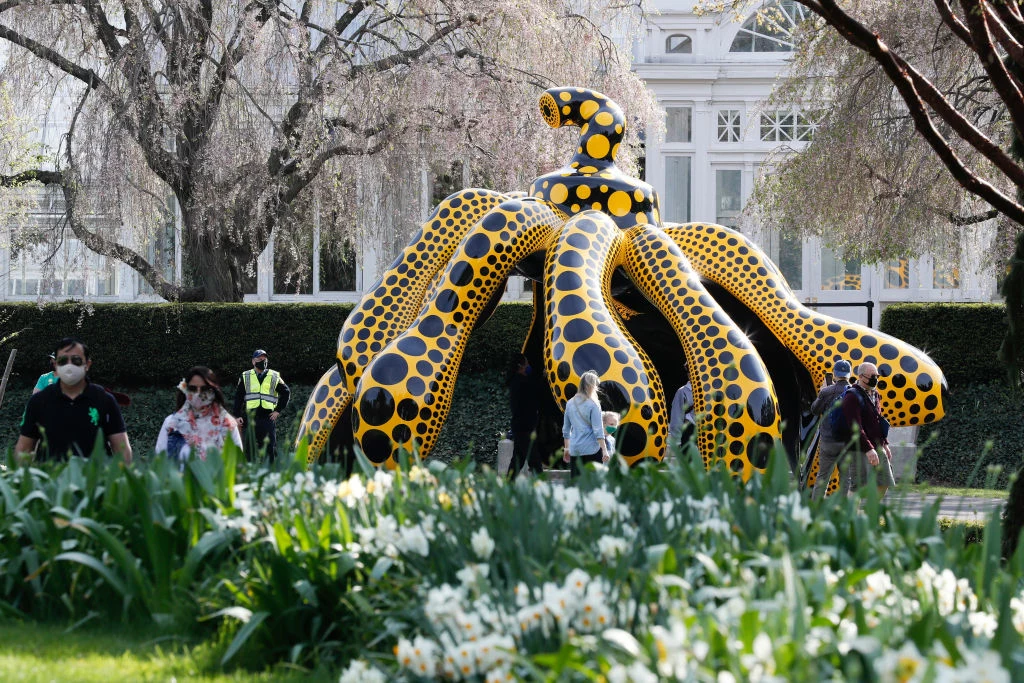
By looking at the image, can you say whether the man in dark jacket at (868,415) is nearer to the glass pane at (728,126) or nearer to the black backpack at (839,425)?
the black backpack at (839,425)

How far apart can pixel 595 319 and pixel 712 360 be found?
773 mm

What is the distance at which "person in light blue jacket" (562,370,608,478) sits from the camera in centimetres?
802

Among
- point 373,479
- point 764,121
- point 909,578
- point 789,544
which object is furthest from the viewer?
point 764,121

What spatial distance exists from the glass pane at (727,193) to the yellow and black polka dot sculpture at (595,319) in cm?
1774

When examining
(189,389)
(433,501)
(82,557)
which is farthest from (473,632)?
(189,389)

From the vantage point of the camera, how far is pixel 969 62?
1642cm

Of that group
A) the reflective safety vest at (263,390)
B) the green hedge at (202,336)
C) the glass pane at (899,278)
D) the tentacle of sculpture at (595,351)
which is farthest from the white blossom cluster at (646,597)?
the glass pane at (899,278)

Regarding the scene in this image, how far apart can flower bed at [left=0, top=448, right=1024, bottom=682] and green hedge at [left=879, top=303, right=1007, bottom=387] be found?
13532mm

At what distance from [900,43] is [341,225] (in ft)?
27.2

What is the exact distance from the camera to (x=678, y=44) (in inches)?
1059

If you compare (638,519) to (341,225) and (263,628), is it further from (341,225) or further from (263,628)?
(341,225)

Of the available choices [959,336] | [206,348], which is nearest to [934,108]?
[959,336]

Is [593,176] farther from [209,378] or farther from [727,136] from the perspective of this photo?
[727,136]

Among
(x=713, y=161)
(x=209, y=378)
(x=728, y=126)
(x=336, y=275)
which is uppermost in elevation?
(x=728, y=126)
